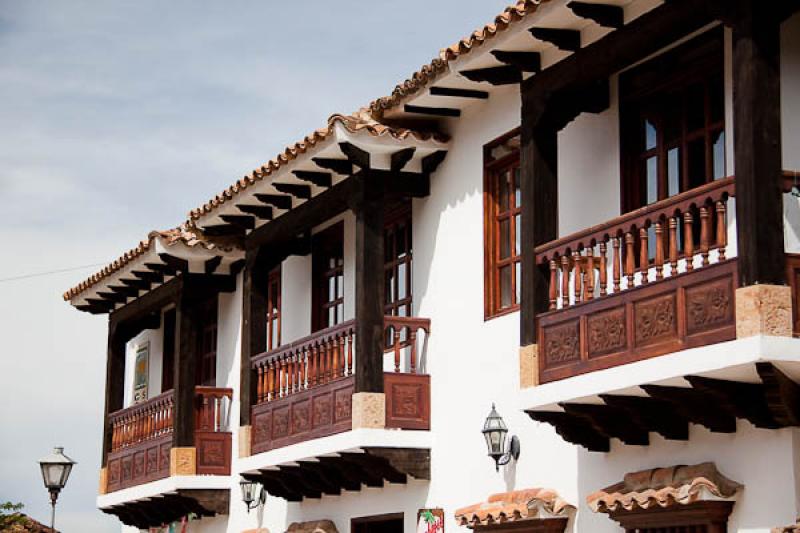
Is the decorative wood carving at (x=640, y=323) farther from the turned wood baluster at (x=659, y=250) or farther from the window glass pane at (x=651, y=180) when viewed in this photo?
the window glass pane at (x=651, y=180)

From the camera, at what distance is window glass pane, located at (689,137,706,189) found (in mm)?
12383

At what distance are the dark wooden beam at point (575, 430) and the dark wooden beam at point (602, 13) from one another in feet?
9.94

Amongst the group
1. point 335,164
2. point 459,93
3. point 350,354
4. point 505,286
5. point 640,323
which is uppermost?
point 459,93

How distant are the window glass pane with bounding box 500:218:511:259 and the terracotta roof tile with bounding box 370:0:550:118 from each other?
1.45 metres

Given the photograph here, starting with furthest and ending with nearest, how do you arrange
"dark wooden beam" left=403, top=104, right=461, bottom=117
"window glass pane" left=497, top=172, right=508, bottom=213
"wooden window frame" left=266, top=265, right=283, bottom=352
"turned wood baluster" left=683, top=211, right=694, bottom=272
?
"wooden window frame" left=266, top=265, right=283, bottom=352
"dark wooden beam" left=403, top=104, right=461, bottom=117
"window glass pane" left=497, top=172, right=508, bottom=213
"turned wood baluster" left=683, top=211, right=694, bottom=272

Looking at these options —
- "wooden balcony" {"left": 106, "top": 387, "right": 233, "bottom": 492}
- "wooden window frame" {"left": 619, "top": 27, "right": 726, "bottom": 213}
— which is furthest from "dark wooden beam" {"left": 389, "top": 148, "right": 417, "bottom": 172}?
"wooden balcony" {"left": 106, "top": 387, "right": 233, "bottom": 492}

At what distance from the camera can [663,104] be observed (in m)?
12.8

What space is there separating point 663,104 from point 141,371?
13654 millimetres

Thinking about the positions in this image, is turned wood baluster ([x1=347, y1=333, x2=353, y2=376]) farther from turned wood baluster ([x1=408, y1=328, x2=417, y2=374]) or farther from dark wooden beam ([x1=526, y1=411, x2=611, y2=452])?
dark wooden beam ([x1=526, y1=411, x2=611, y2=452])

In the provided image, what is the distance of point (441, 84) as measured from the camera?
48.3 ft

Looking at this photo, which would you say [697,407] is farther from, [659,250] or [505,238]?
[505,238]

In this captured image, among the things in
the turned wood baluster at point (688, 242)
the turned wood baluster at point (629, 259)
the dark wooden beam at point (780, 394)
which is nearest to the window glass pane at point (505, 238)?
the turned wood baluster at point (629, 259)

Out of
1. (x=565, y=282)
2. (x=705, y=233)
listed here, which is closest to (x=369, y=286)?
(x=565, y=282)

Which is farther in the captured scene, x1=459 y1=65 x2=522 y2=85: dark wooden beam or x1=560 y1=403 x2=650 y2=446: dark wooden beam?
x1=459 y1=65 x2=522 y2=85: dark wooden beam
